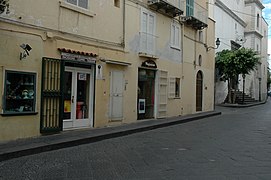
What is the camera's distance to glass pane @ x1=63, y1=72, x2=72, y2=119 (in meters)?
12.4

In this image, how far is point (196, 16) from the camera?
22.6 meters

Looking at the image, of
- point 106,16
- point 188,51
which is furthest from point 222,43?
point 106,16

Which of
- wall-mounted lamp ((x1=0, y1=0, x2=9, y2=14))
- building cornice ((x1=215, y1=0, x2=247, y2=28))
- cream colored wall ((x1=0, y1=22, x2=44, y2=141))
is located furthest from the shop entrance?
building cornice ((x1=215, y1=0, x2=247, y2=28))

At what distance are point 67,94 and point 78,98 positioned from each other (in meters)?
0.65

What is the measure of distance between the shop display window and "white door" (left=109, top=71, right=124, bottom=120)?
422cm

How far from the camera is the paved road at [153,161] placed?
694cm

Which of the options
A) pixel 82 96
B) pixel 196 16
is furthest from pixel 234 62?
pixel 82 96

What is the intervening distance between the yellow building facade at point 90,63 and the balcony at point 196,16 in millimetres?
135

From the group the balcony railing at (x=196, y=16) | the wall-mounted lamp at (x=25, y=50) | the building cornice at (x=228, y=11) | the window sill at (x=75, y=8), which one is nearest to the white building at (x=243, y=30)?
the building cornice at (x=228, y=11)

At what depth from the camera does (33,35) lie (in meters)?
10.8

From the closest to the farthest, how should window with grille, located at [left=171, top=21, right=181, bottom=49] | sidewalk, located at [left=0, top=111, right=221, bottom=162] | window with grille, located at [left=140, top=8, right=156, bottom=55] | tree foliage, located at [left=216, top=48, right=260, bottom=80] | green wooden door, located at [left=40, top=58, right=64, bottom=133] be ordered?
sidewalk, located at [left=0, top=111, right=221, bottom=162]
green wooden door, located at [left=40, top=58, right=64, bottom=133]
window with grille, located at [left=140, top=8, right=156, bottom=55]
window with grille, located at [left=171, top=21, right=181, bottom=49]
tree foliage, located at [left=216, top=48, right=260, bottom=80]

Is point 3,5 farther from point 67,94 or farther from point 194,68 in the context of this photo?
point 194,68

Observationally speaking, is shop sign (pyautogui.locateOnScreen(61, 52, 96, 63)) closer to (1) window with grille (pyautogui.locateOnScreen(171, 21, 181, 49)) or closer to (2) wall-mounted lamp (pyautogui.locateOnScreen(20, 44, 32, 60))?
(2) wall-mounted lamp (pyautogui.locateOnScreen(20, 44, 32, 60))

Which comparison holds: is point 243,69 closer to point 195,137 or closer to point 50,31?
point 195,137
